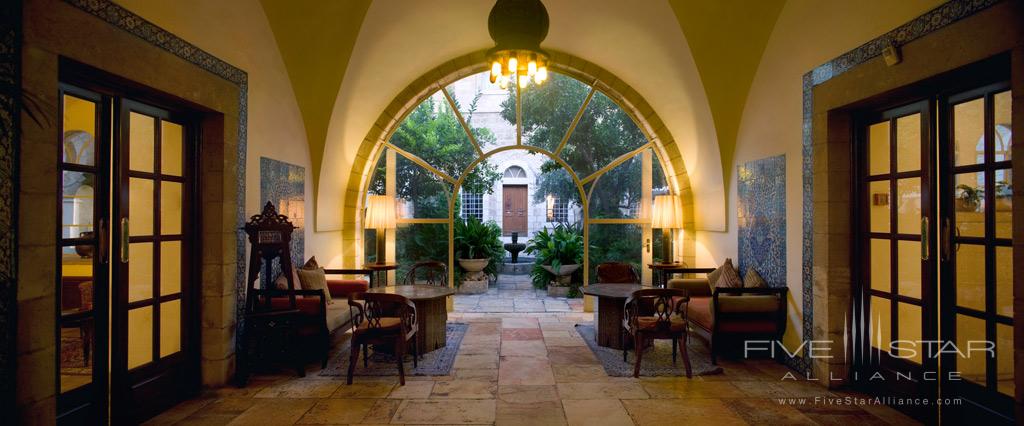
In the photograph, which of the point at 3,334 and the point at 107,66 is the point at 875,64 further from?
the point at 3,334

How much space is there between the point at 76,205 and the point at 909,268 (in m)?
5.30

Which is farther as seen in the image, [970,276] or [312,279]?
[312,279]

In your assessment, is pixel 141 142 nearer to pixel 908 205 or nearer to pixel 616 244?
pixel 908 205

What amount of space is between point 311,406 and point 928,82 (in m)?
4.57

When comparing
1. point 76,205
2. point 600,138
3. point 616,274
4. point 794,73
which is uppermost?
point 794,73

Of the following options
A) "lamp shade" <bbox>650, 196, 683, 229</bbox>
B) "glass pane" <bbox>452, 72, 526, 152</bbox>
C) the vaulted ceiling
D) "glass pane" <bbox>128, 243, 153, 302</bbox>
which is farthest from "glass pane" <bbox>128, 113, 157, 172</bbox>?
"lamp shade" <bbox>650, 196, 683, 229</bbox>

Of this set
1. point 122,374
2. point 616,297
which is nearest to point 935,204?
point 616,297

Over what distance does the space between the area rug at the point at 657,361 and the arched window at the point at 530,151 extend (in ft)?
6.90

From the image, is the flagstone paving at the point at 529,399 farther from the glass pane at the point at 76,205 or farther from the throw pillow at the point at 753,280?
the glass pane at the point at 76,205

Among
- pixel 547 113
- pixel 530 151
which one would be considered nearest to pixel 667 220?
pixel 530 151

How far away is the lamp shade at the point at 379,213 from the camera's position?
6688mm

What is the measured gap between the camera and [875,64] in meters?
3.36

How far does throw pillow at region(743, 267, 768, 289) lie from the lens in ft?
15.9

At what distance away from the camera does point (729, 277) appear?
207 inches
